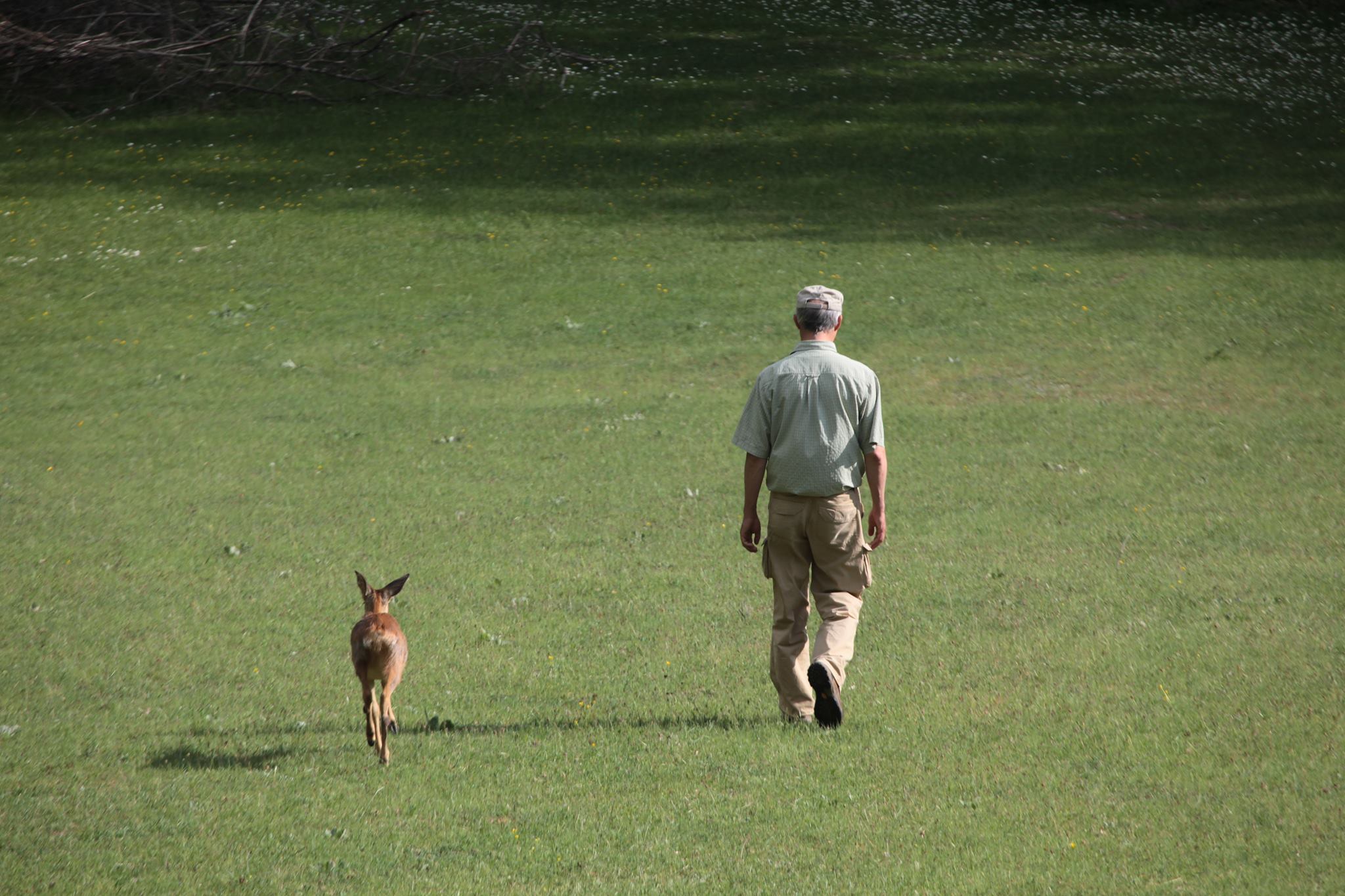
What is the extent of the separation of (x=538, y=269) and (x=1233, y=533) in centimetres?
1163

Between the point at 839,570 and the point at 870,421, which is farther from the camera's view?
the point at 839,570

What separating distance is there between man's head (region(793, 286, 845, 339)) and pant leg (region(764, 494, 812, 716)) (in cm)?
85

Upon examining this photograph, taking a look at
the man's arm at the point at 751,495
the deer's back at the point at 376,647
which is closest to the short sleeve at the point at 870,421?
the man's arm at the point at 751,495

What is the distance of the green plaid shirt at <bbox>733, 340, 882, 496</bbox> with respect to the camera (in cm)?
595

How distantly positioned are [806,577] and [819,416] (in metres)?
0.87

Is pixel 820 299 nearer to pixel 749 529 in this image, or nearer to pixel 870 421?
pixel 870 421

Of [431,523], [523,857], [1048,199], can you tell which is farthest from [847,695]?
[1048,199]

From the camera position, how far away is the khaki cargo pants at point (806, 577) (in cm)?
604

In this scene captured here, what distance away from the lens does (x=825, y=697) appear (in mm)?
5875

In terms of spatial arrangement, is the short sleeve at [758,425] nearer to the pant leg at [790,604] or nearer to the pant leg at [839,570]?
the pant leg at [790,604]

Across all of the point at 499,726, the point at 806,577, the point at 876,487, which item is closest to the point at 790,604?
the point at 806,577

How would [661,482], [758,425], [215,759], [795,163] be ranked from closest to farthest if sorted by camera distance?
[215,759] → [758,425] → [661,482] → [795,163]

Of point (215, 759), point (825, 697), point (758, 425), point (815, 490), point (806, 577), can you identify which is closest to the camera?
point (215, 759)

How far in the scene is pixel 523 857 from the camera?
4734mm
